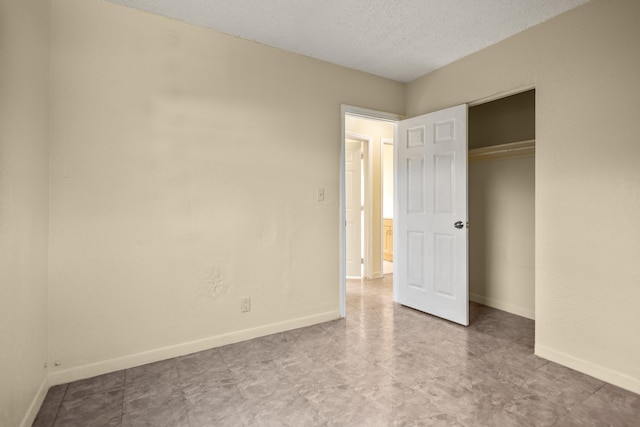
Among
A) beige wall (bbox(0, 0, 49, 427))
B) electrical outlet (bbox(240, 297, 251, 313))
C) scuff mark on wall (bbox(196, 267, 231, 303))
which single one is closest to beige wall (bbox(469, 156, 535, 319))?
electrical outlet (bbox(240, 297, 251, 313))

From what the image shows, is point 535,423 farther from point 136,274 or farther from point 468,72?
point 468,72

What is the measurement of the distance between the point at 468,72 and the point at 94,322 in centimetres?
370

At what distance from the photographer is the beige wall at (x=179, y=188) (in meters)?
2.12

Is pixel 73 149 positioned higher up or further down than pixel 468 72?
further down

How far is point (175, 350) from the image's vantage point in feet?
8.02

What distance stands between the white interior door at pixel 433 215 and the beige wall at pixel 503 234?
819mm

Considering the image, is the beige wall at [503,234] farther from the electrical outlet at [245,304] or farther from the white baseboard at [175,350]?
the electrical outlet at [245,304]

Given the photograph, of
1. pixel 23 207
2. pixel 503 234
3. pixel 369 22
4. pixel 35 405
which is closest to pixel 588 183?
pixel 503 234

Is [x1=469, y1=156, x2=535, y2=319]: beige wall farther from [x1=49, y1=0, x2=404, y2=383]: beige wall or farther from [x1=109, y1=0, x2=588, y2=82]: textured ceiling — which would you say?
[x1=49, y1=0, x2=404, y2=383]: beige wall

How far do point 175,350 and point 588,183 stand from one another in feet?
10.6

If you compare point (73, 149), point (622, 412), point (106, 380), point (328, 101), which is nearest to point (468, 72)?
point (328, 101)

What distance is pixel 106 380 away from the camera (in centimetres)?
211

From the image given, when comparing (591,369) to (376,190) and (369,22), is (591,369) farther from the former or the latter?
(376,190)

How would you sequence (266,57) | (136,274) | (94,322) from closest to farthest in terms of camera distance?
(94,322)
(136,274)
(266,57)
